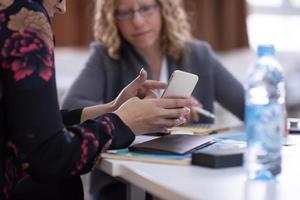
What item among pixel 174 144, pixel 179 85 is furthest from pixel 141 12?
pixel 174 144

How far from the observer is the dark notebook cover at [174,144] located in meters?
1.38

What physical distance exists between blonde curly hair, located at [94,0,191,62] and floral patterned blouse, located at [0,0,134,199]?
1.20 metres

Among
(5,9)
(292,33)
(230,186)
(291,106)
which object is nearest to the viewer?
(230,186)

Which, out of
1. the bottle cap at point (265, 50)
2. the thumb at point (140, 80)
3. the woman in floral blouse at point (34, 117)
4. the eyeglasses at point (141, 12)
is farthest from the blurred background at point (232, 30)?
the bottle cap at point (265, 50)

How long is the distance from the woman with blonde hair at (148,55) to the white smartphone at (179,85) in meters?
0.84

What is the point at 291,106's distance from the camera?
3.69 m

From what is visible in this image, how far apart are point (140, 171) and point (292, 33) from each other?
11.6 feet

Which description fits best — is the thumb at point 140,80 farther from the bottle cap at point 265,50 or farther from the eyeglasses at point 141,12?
the eyeglasses at point 141,12

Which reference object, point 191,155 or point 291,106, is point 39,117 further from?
point 291,106

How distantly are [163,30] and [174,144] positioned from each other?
116 cm

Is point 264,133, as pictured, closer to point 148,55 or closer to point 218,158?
point 218,158

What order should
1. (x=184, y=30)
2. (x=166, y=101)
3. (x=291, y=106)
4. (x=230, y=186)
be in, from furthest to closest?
(x=291, y=106), (x=184, y=30), (x=166, y=101), (x=230, y=186)

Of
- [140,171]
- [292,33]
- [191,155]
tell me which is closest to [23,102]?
[140,171]

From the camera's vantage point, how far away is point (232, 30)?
4.39m
